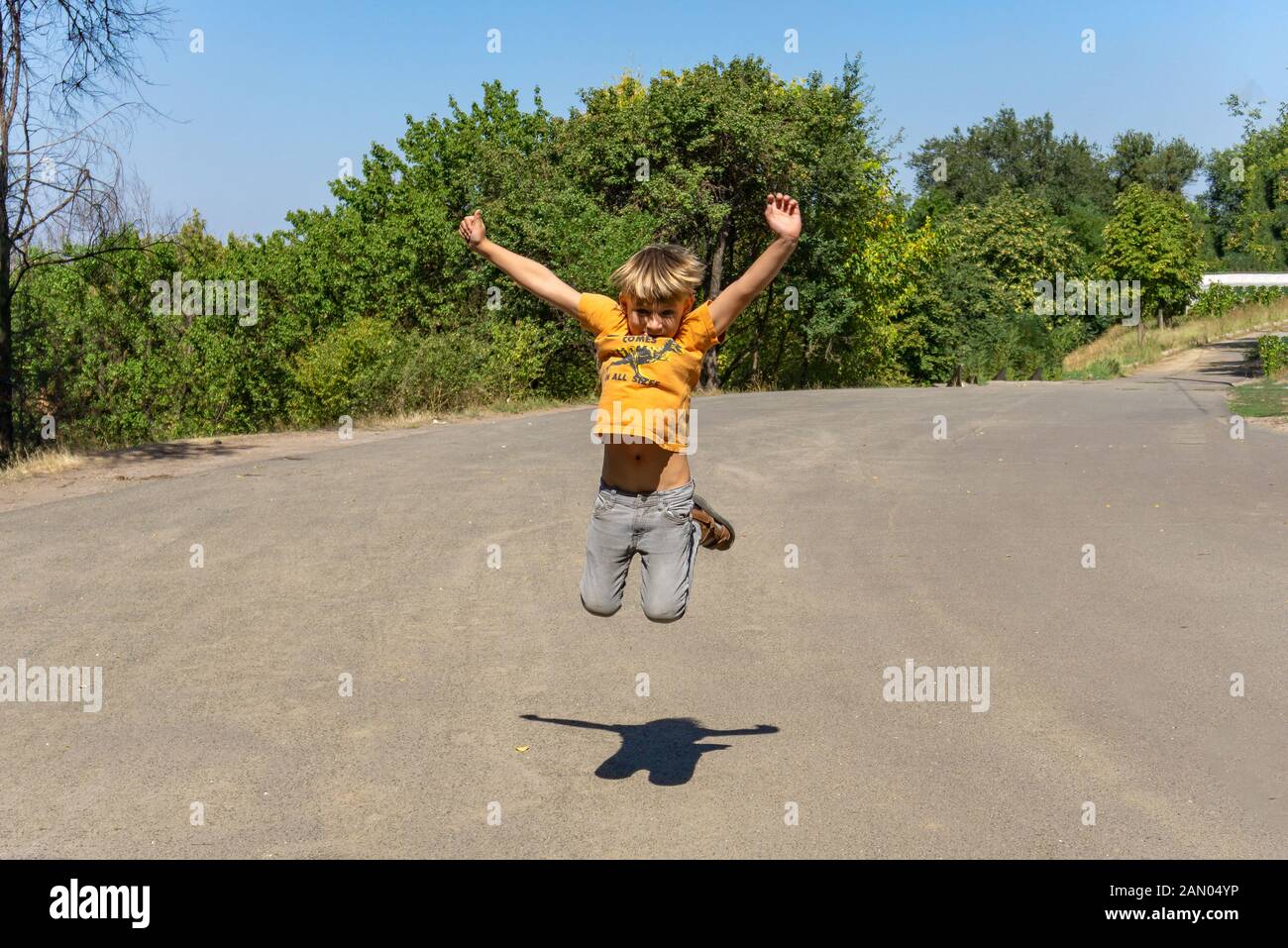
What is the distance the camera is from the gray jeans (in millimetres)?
5125

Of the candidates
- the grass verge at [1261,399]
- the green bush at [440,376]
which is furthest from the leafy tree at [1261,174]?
the green bush at [440,376]

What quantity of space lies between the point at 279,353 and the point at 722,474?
24.1 m

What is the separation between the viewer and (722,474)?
1456 centimetres

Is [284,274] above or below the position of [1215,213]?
below

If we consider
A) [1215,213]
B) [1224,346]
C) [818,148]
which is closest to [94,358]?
[818,148]

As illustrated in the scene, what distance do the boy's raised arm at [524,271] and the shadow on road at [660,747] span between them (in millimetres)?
1906

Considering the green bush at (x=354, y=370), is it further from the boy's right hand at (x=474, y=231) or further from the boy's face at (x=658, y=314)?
the boy's face at (x=658, y=314)

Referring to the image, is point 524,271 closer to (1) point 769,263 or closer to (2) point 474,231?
(2) point 474,231

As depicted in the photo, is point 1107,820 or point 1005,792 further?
point 1005,792

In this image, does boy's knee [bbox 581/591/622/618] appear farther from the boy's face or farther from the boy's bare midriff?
the boy's face

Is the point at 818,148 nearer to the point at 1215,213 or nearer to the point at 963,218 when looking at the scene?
the point at 963,218

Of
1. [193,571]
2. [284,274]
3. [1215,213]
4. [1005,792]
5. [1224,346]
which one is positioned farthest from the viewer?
[1215,213]
